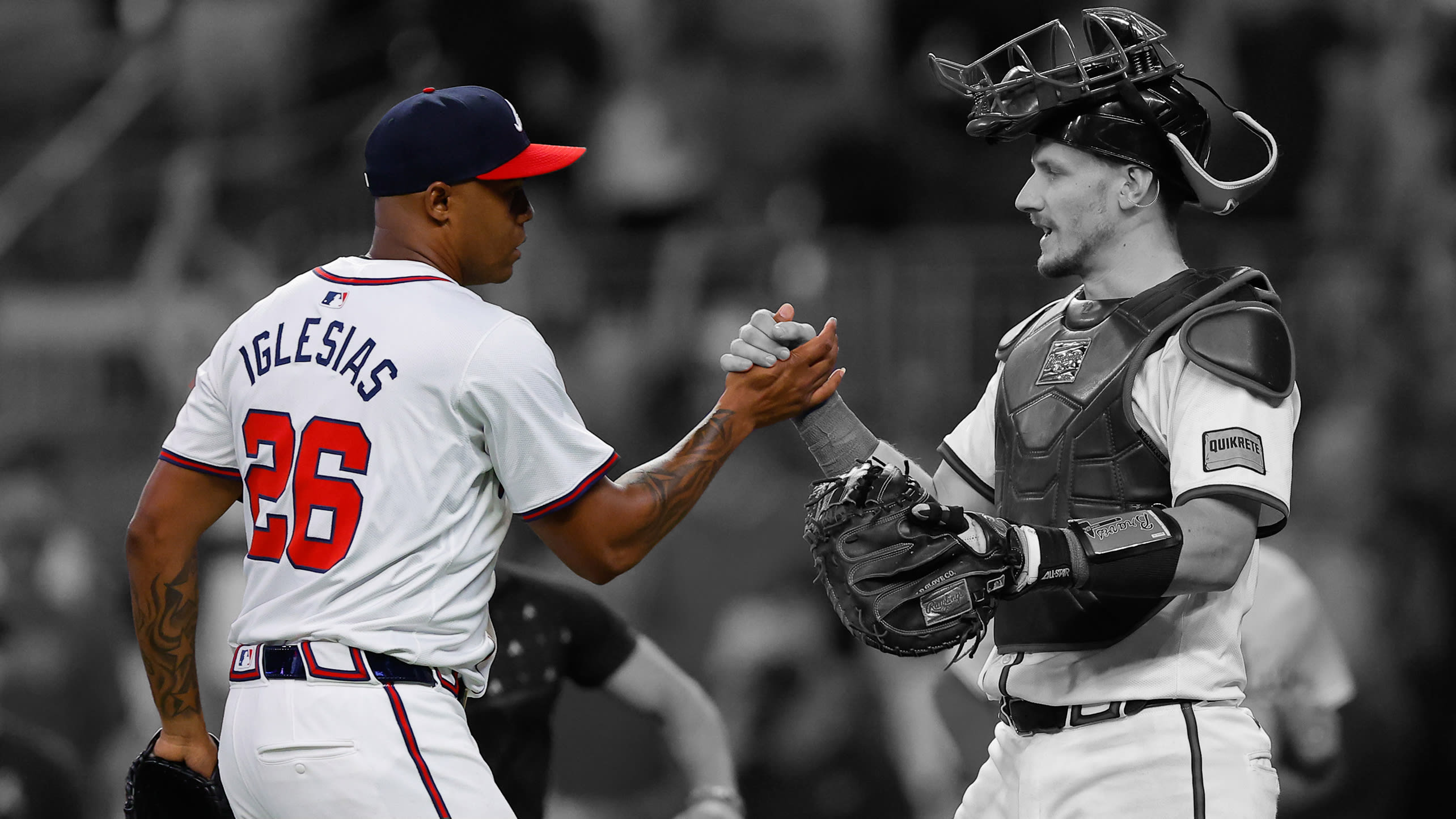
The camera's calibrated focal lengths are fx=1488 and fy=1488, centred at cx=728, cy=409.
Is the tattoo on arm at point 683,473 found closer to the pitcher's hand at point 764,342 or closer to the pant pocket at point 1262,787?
the pitcher's hand at point 764,342

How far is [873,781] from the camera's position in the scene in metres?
6.62

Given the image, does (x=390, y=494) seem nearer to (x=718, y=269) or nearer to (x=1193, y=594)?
(x=1193, y=594)

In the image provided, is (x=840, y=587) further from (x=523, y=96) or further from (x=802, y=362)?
(x=523, y=96)

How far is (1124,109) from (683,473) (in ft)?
4.08

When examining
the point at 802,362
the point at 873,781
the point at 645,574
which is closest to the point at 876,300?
the point at 645,574

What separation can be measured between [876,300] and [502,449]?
4.89 m

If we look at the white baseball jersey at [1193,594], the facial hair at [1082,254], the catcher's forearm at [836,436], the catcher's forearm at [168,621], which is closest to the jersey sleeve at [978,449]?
Result: the catcher's forearm at [836,436]

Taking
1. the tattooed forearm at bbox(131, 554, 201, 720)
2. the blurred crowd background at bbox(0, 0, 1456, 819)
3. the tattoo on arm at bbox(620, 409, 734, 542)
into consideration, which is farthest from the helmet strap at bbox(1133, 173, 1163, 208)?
the blurred crowd background at bbox(0, 0, 1456, 819)

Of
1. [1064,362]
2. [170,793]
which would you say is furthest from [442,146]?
[170,793]

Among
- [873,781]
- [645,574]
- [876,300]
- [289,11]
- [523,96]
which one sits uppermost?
[289,11]

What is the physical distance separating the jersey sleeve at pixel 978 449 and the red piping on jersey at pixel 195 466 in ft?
5.49

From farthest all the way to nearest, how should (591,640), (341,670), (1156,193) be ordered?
(591,640) < (1156,193) < (341,670)

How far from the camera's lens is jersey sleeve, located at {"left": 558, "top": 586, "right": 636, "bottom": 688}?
4.50 meters

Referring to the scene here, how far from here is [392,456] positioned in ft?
9.50
